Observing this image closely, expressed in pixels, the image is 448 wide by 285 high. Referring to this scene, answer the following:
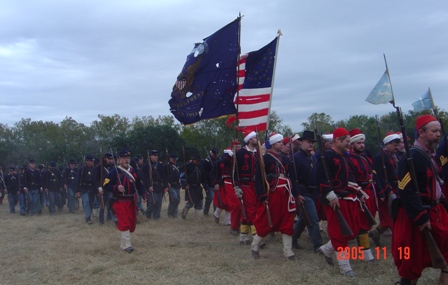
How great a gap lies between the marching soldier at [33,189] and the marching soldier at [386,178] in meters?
13.5

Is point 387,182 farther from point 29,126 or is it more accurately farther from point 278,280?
point 29,126

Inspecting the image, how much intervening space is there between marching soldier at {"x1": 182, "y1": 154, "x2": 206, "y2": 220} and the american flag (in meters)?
5.02

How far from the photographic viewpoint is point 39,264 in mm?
8125

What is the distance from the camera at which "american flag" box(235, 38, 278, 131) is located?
884cm

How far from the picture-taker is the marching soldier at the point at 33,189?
1772 cm

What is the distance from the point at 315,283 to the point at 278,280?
0.53m

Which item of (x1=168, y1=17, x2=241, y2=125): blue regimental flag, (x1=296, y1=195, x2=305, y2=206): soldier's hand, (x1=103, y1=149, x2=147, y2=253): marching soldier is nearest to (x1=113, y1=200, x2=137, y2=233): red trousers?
(x1=103, y1=149, x2=147, y2=253): marching soldier

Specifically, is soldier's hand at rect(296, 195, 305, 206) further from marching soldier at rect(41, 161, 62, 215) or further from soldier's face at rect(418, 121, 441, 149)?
marching soldier at rect(41, 161, 62, 215)

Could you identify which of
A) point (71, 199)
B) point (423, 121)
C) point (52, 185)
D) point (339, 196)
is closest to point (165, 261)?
point (339, 196)

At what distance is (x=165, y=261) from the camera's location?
7.90 m

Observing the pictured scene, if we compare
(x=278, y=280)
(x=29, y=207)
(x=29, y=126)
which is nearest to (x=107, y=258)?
(x=278, y=280)

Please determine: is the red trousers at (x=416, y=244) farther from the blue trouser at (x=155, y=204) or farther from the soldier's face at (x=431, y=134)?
the blue trouser at (x=155, y=204)

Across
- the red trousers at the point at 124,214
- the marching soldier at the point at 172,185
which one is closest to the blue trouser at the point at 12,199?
the marching soldier at the point at 172,185

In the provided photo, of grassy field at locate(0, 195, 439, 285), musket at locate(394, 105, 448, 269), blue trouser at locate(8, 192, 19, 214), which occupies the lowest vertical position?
grassy field at locate(0, 195, 439, 285)
